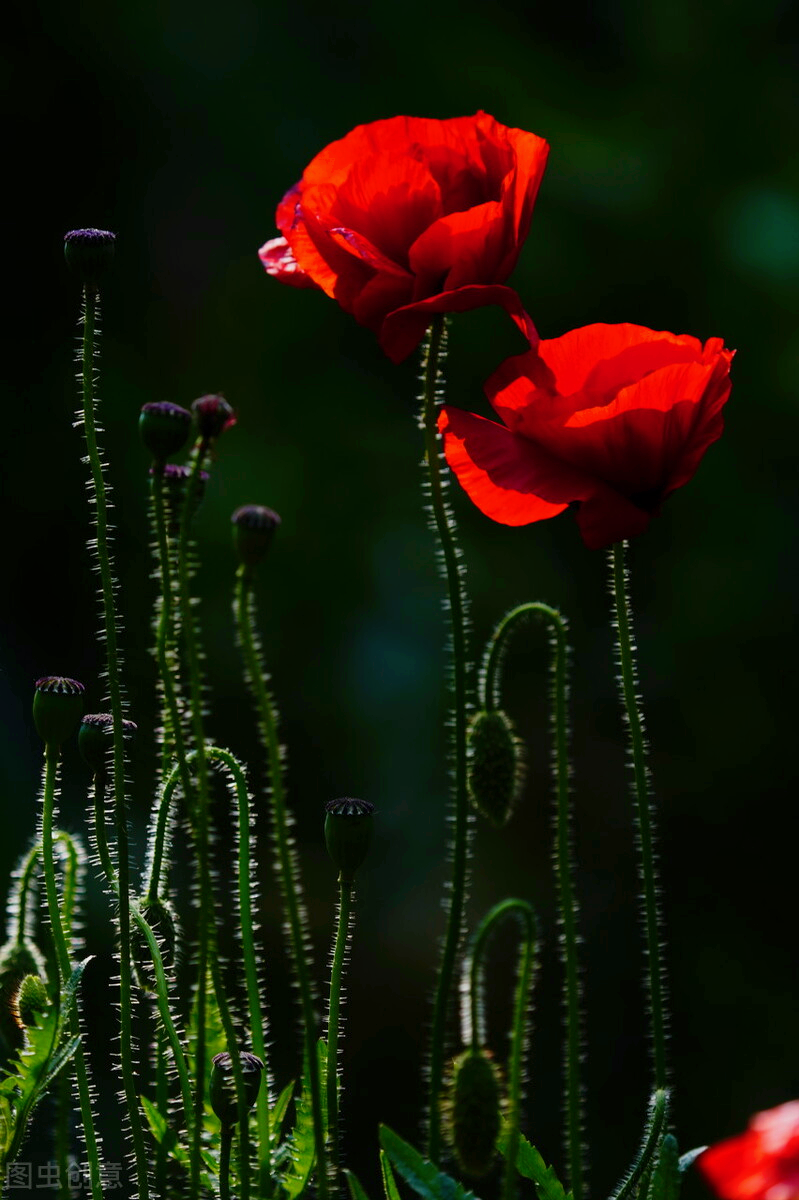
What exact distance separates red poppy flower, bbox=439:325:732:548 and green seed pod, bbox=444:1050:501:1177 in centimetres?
22

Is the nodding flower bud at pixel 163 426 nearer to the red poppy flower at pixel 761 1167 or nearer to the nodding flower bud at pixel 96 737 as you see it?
the nodding flower bud at pixel 96 737

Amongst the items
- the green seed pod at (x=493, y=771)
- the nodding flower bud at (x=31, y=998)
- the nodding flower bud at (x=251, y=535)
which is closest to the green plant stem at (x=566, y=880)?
the green seed pod at (x=493, y=771)

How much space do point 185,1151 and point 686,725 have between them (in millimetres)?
1557

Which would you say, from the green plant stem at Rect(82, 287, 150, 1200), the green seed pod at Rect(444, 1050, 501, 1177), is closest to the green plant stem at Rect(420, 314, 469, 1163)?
the green seed pod at Rect(444, 1050, 501, 1177)

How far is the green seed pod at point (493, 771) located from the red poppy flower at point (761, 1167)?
29 cm

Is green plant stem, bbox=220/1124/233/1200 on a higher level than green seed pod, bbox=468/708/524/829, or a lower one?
lower

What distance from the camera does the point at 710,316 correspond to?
7.60 ft

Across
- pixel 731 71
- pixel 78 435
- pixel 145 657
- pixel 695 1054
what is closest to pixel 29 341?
pixel 78 435

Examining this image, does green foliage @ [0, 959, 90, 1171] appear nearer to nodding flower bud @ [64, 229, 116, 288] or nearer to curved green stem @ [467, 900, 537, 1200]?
curved green stem @ [467, 900, 537, 1200]

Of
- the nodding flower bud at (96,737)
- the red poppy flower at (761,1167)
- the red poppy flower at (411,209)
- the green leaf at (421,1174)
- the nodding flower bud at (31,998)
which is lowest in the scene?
the red poppy flower at (761,1167)

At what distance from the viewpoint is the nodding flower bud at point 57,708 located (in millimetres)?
727

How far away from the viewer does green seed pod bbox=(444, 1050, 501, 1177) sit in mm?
607

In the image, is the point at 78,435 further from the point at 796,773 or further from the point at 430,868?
the point at 796,773

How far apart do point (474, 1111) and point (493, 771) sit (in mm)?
141
